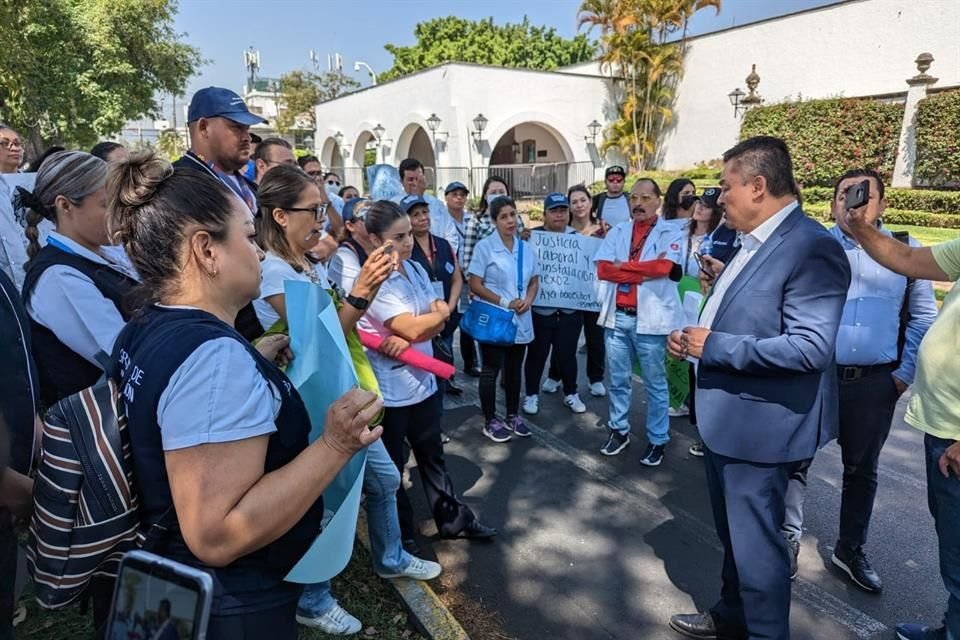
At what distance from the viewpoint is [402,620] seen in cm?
296

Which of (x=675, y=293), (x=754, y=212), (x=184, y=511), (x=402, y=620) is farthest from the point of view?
(x=675, y=293)

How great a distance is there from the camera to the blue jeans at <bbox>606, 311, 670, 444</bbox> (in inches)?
185

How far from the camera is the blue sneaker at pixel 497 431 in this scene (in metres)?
5.09

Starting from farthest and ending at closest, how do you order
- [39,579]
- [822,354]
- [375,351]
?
[375,351]
[822,354]
[39,579]

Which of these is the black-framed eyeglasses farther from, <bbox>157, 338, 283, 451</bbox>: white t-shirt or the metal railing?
the metal railing

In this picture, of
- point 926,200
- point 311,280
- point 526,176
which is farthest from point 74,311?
point 526,176

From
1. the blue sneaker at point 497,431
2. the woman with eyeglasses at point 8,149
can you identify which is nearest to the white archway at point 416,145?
the woman with eyeglasses at point 8,149

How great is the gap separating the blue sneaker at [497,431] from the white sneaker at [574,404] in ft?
2.87

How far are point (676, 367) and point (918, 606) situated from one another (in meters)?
2.22

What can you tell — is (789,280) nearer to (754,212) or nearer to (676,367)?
(754,212)

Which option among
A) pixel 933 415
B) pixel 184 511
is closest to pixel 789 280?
pixel 933 415

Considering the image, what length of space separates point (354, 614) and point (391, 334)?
145cm

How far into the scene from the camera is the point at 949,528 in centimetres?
233

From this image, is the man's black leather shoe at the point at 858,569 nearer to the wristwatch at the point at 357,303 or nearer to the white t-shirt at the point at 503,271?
the white t-shirt at the point at 503,271
